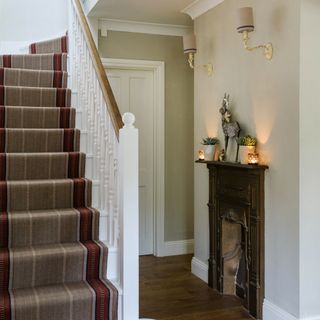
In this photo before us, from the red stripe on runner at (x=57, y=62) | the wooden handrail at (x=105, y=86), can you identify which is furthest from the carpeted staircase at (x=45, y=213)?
the wooden handrail at (x=105, y=86)

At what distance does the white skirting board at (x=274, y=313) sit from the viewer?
2846mm

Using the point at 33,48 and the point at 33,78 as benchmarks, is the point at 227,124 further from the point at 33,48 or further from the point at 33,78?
the point at 33,48

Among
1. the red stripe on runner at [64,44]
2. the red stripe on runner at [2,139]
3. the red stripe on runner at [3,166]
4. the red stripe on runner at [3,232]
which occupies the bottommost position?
the red stripe on runner at [3,232]

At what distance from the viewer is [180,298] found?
3.57m

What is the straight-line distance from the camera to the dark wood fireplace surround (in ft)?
10.3

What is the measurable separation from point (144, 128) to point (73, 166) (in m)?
1.90

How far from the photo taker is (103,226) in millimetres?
2684

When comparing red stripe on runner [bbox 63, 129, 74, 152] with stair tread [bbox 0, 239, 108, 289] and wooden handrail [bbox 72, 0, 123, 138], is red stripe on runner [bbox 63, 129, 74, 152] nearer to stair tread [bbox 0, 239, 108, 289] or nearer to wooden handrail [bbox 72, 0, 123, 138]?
wooden handrail [bbox 72, 0, 123, 138]

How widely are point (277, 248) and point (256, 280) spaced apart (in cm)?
36

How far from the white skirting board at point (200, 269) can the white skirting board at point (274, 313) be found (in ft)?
3.04

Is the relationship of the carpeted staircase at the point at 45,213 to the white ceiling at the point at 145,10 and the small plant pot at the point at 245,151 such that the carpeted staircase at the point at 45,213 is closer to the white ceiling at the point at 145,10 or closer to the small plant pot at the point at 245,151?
the white ceiling at the point at 145,10

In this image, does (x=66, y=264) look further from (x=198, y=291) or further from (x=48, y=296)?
(x=198, y=291)

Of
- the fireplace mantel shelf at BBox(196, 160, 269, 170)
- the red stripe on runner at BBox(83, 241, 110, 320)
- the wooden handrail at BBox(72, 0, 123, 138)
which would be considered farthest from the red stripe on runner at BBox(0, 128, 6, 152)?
the fireplace mantel shelf at BBox(196, 160, 269, 170)

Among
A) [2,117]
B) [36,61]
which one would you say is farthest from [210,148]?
[36,61]
